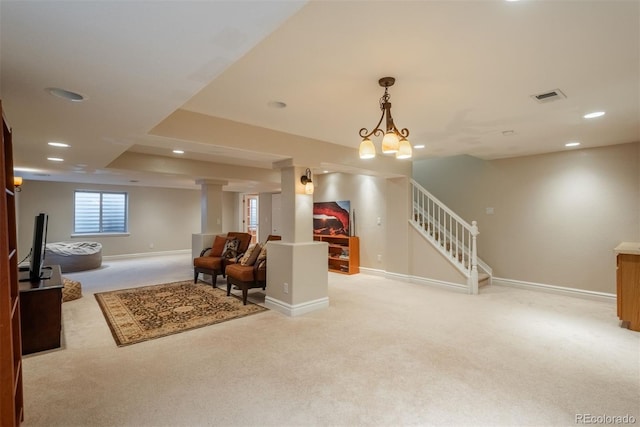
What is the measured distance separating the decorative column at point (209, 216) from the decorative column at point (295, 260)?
8.74ft

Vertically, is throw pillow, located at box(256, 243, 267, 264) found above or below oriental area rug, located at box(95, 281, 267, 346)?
above

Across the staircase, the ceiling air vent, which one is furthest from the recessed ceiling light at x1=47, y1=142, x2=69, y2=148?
the staircase

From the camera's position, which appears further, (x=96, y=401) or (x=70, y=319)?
(x=70, y=319)

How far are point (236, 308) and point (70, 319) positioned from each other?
205 centimetres

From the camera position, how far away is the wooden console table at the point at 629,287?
11.6 feet

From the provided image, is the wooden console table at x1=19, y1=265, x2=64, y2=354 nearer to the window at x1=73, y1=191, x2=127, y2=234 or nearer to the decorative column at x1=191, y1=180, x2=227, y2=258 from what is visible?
the decorative column at x1=191, y1=180, x2=227, y2=258

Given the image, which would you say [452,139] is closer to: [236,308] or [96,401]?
[236,308]

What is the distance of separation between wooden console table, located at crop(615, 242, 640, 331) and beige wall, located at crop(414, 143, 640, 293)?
1.37 metres

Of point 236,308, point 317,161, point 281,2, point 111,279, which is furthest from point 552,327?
point 111,279

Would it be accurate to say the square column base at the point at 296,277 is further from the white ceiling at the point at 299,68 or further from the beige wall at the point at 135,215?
the beige wall at the point at 135,215

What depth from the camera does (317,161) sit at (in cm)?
448

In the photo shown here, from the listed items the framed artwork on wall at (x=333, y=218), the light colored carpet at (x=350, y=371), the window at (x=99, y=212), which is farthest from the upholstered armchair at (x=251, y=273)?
the window at (x=99, y=212)

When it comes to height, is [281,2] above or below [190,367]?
above

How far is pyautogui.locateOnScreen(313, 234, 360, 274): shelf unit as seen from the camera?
22.7 feet
